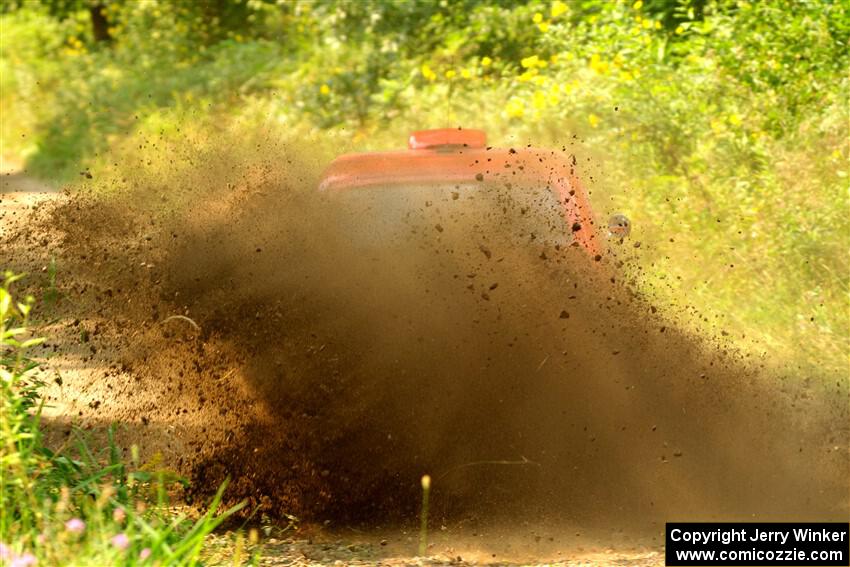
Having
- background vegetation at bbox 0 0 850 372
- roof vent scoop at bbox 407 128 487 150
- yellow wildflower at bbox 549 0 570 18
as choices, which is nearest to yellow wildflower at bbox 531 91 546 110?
background vegetation at bbox 0 0 850 372

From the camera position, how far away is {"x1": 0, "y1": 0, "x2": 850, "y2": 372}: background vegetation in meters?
9.54

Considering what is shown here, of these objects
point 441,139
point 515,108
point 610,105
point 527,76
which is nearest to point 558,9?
point 527,76

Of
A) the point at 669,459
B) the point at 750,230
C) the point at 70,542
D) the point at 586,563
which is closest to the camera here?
the point at 70,542

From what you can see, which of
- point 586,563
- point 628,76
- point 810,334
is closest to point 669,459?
point 586,563

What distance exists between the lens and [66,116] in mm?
19922

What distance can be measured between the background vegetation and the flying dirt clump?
1.64 meters

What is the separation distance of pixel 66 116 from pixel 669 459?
1517cm

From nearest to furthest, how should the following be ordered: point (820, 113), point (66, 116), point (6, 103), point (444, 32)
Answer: point (820, 113)
point (444, 32)
point (66, 116)
point (6, 103)

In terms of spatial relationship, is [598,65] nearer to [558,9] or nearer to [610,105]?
[610,105]

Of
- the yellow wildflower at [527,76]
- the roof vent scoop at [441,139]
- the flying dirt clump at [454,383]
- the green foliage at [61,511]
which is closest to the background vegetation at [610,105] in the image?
the yellow wildflower at [527,76]

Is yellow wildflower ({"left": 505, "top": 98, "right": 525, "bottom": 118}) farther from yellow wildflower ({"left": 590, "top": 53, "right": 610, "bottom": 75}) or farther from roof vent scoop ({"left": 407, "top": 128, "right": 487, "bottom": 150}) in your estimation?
roof vent scoop ({"left": 407, "top": 128, "right": 487, "bottom": 150})

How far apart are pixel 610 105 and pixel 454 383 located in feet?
20.4

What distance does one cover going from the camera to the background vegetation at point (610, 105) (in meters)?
9.54

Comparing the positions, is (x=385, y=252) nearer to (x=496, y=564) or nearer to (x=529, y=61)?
(x=496, y=564)
